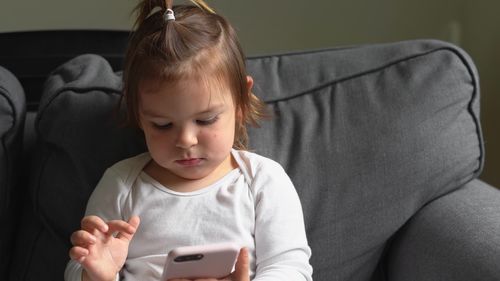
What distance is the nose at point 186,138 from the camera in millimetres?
1198

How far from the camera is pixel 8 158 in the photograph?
4.66 ft

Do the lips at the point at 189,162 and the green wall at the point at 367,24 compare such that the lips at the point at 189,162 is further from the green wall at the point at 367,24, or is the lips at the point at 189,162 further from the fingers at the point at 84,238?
the green wall at the point at 367,24

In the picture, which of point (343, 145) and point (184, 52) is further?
A: point (343, 145)

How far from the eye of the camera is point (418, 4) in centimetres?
220

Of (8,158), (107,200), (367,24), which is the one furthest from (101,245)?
(367,24)

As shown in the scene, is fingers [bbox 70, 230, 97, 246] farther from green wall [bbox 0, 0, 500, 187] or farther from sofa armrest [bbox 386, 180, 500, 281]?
green wall [bbox 0, 0, 500, 187]

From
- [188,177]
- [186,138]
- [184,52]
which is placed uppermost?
[184,52]

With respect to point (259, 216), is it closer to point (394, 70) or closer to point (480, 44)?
point (394, 70)

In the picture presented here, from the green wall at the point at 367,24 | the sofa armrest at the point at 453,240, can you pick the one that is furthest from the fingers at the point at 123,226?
the green wall at the point at 367,24

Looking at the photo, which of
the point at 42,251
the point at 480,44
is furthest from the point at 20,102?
the point at 480,44

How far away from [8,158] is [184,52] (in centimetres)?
46

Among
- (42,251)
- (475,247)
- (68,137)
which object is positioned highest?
(68,137)

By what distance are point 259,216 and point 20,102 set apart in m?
0.56

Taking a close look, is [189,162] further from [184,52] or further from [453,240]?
[453,240]
